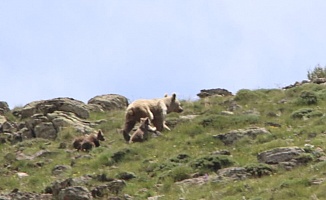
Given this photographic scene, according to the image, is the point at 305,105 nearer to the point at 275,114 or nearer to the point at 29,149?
the point at 275,114

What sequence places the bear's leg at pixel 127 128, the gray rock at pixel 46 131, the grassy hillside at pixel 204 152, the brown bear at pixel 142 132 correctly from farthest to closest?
the gray rock at pixel 46 131 → the bear's leg at pixel 127 128 → the brown bear at pixel 142 132 → the grassy hillside at pixel 204 152

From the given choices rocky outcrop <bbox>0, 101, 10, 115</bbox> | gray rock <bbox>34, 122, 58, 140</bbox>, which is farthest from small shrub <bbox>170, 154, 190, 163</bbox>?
rocky outcrop <bbox>0, 101, 10, 115</bbox>

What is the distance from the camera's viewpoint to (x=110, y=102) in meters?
33.2

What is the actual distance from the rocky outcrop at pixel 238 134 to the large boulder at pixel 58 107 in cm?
824

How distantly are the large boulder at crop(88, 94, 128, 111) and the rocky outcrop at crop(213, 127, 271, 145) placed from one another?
10.0m

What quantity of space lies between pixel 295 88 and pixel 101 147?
30.2 feet

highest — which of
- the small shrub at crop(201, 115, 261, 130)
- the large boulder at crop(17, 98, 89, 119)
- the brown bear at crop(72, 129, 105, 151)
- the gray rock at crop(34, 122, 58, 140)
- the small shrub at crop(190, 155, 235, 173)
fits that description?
the large boulder at crop(17, 98, 89, 119)

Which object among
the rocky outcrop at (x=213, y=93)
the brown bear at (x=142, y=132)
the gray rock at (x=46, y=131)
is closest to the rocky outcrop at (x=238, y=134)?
the brown bear at (x=142, y=132)

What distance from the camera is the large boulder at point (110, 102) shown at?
108 ft

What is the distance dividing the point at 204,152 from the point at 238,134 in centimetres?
145

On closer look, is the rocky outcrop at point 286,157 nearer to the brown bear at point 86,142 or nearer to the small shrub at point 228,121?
the small shrub at point 228,121

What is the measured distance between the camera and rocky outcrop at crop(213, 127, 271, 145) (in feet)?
75.1

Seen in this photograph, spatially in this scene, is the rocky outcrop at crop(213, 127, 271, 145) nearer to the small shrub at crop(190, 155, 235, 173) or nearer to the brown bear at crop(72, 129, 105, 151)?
the small shrub at crop(190, 155, 235, 173)

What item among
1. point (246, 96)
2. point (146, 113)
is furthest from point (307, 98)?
point (146, 113)
